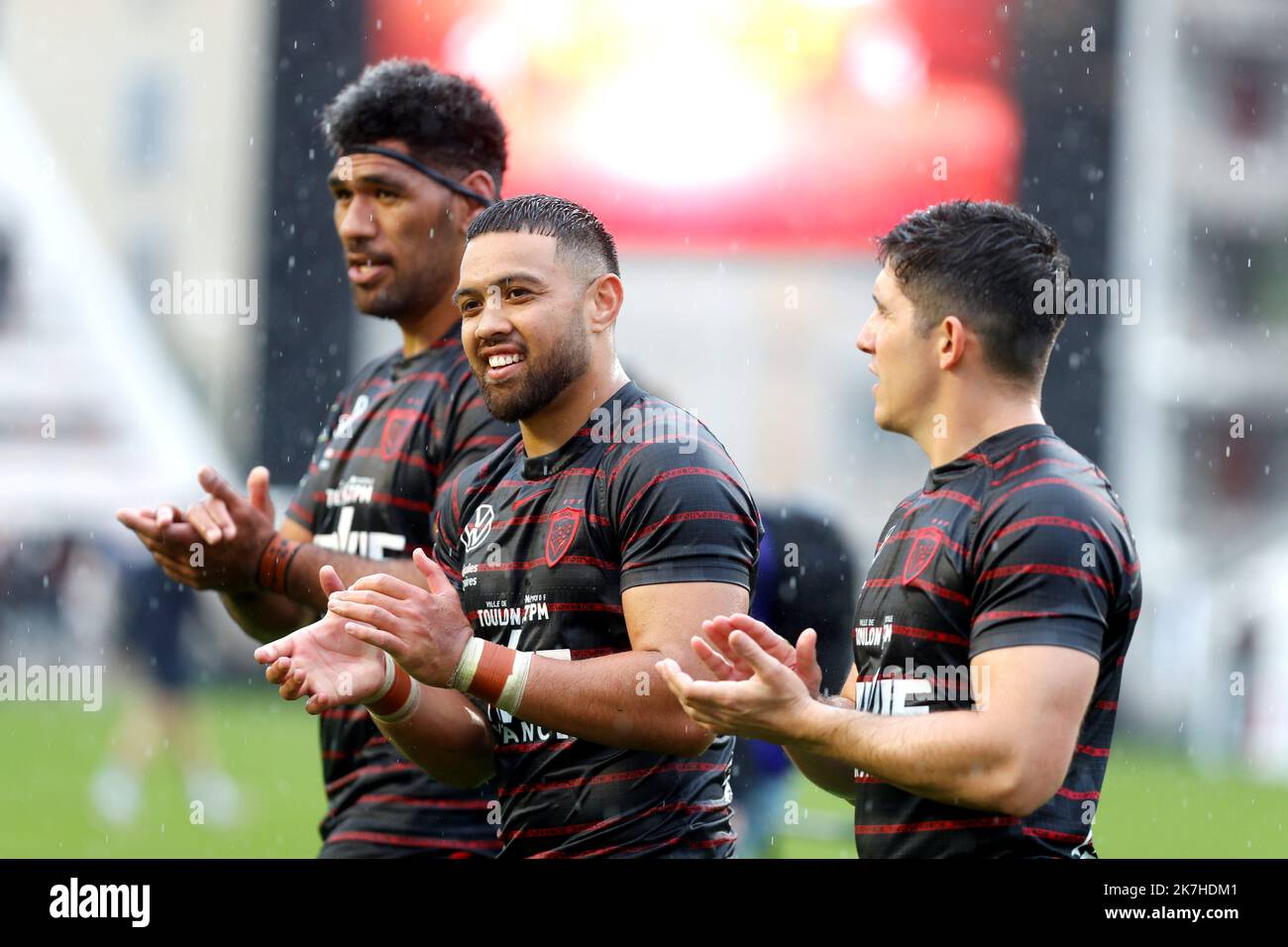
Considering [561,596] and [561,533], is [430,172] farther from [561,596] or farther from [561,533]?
[561,596]

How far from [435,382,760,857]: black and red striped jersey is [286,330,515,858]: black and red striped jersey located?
62 cm

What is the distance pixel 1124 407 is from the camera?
1065 inches

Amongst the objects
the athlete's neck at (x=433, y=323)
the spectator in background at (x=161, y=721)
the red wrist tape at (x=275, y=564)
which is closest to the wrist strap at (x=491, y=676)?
the red wrist tape at (x=275, y=564)

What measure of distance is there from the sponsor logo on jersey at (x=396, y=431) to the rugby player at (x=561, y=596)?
0.63 meters

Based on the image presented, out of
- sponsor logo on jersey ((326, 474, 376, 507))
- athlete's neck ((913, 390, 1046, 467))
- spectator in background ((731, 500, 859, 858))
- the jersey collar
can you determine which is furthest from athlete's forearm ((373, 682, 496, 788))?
spectator in background ((731, 500, 859, 858))

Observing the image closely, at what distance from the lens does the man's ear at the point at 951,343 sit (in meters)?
3.58

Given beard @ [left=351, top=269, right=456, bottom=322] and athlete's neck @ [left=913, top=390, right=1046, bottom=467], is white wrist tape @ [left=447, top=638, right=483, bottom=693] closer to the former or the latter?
athlete's neck @ [left=913, top=390, right=1046, bottom=467]

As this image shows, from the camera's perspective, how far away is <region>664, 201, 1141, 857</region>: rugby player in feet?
10.3

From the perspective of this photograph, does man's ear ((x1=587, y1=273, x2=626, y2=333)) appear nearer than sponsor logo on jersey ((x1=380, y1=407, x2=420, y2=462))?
Yes

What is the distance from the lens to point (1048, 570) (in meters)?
3.20

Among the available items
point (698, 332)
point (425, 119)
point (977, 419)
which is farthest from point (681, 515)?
point (698, 332)

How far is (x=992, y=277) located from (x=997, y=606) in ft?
2.55

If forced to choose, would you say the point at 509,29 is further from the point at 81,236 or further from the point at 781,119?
the point at 81,236
